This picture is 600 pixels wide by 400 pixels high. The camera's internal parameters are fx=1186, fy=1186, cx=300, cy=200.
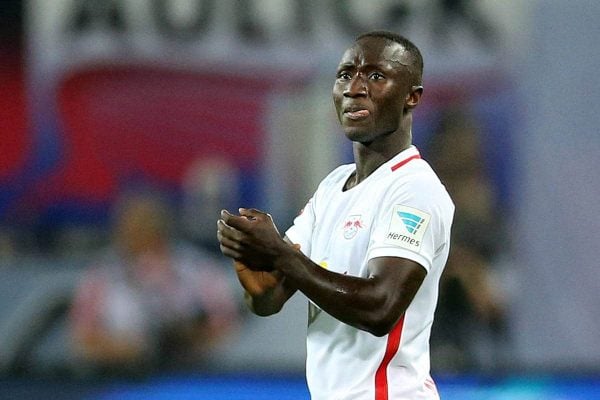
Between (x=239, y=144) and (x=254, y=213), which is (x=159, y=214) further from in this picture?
(x=254, y=213)

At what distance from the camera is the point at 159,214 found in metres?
6.52

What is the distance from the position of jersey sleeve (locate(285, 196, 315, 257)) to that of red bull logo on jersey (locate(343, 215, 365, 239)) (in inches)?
9.7

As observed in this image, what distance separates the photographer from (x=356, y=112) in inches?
120

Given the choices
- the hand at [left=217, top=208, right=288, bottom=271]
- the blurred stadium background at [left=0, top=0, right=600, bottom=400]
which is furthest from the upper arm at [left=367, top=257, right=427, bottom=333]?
the blurred stadium background at [left=0, top=0, right=600, bottom=400]

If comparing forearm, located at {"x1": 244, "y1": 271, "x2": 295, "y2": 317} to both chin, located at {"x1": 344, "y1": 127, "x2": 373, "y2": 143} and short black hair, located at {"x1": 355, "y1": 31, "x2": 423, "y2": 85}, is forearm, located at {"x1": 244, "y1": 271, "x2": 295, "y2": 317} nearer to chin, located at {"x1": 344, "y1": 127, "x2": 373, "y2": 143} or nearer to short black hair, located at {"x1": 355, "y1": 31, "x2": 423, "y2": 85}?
chin, located at {"x1": 344, "y1": 127, "x2": 373, "y2": 143}

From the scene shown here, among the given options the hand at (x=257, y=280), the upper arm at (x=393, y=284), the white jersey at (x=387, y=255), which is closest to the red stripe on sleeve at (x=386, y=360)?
the white jersey at (x=387, y=255)

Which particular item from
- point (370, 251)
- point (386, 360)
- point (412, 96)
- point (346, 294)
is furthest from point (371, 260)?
point (412, 96)

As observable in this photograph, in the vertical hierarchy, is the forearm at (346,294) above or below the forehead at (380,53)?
below

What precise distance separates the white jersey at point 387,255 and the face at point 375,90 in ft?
0.36

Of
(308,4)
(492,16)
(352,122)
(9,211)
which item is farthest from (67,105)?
(352,122)

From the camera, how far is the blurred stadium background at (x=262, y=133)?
6457 millimetres

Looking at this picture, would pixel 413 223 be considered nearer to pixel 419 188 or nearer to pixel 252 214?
pixel 419 188

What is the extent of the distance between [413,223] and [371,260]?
13 cm

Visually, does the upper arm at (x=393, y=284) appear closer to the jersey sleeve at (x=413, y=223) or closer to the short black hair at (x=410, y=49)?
the jersey sleeve at (x=413, y=223)
